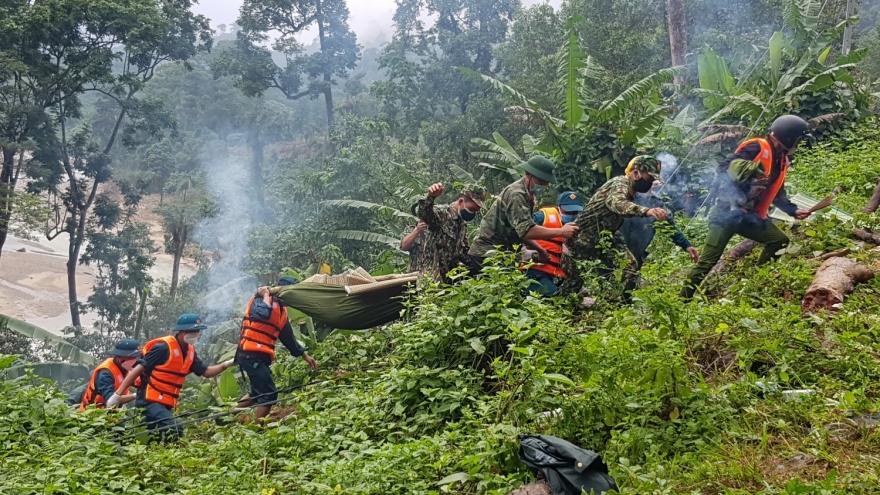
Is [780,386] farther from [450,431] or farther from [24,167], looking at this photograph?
[24,167]

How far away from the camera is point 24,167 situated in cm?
1959

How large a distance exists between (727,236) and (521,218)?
158cm

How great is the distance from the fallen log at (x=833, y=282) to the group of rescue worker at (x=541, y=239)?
553 millimetres

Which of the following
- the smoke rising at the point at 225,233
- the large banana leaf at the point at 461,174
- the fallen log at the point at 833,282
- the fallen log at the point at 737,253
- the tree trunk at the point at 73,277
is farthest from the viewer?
the tree trunk at the point at 73,277

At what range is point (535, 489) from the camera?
324 centimetres

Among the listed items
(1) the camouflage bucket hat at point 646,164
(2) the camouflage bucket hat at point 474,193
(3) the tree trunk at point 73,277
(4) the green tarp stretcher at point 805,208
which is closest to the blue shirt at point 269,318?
(2) the camouflage bucket hat at point 474,193

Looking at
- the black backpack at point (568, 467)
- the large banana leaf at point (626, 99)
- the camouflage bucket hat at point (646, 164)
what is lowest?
the black backpack at point (568, 467)

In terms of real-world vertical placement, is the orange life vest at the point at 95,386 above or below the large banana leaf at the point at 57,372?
above

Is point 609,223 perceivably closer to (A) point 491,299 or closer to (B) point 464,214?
(B) point 464,214

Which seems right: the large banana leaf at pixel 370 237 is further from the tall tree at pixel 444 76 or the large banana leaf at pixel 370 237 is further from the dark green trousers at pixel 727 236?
the tall tree at pixel 444 76

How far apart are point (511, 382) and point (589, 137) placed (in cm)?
627

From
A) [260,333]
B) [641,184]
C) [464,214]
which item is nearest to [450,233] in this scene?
[464,214]

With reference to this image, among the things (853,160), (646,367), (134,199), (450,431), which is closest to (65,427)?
(450,431)

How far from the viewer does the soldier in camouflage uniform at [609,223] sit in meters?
5.67
